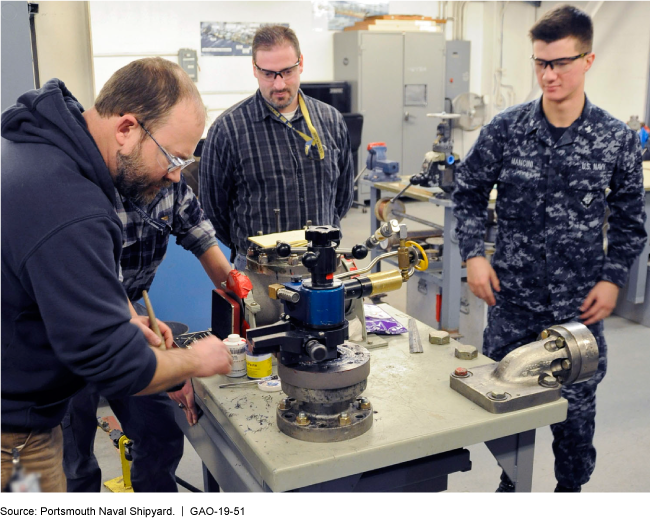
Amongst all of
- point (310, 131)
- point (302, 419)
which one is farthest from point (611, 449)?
point (302, 419)

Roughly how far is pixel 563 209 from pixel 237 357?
3.22 ft

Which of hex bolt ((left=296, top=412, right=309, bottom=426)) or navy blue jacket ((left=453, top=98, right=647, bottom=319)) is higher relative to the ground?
navy blue jacket ((left=453, top=98, right=647, bottom=319))

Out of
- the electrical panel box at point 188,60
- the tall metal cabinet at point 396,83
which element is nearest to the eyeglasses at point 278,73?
the electrical panel box at point 188,60

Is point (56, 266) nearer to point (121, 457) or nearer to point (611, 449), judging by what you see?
point (121, 457)

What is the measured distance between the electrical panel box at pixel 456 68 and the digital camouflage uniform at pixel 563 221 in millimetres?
5326

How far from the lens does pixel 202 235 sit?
5.39 feet

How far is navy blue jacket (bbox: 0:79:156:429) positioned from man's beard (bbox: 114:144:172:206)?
0.06m

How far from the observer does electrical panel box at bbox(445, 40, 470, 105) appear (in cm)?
683

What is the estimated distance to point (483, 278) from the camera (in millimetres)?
1807

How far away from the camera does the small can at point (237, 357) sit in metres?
1.32

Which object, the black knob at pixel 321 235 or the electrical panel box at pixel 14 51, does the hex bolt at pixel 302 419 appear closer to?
the black knob at pixel 321 235

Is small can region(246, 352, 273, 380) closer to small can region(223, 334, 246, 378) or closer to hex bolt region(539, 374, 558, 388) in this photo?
small can region(223, 334, 246, 378)

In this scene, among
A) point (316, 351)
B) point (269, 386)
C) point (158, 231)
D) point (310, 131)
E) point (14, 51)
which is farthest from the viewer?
point (310, 131)

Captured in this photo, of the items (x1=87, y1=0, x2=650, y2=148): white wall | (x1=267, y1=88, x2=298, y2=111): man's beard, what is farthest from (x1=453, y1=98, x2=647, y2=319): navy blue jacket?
(x1=87, y1=0, x2=650, y2=148): white wall
